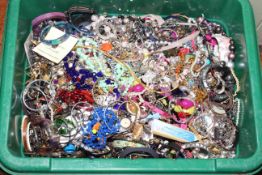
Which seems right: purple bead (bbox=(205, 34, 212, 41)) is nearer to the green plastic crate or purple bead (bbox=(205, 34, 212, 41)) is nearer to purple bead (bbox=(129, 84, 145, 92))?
the green plastic crate

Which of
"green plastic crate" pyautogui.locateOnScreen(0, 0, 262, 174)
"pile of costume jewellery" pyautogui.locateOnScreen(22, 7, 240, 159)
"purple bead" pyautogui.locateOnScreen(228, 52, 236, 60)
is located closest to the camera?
"green plastic crate" pyautogui.locateOnScreen(0, 0, 262, 174)

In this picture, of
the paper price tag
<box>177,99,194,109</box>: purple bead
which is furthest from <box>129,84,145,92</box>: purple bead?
the paper price tag

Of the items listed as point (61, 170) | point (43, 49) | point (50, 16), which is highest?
point (50, 16)

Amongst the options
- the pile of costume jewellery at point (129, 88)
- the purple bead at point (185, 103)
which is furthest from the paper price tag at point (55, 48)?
the purple bead at point (185, 103)

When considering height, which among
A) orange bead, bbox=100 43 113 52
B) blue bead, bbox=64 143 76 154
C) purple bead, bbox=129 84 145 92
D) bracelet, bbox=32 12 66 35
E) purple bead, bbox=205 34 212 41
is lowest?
blue bead, bbox=64 143 76 154

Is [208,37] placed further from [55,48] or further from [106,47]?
[55,48]

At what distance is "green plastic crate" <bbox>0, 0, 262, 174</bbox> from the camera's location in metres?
1.02

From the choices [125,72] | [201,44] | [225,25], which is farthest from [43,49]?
[225,25]

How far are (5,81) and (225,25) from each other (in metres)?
0.78

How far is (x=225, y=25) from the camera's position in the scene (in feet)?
4.58

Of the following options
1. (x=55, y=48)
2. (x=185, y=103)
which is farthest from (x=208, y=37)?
(x=55, y=48)

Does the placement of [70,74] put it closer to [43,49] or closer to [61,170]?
[43,49]

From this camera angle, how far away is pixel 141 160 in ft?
3.37

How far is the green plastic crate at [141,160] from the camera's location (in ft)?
3.35
